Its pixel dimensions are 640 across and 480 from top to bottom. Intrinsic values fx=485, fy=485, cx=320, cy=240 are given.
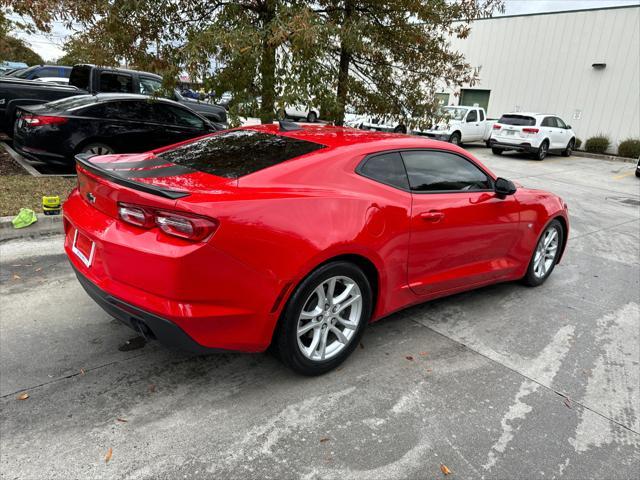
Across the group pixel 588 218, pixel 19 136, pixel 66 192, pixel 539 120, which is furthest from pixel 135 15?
pixel 539 120

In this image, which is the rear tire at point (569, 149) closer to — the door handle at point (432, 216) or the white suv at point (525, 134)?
the white suv at point (525, 134)

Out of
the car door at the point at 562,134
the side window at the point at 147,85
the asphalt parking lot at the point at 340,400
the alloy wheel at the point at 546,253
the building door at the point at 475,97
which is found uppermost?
the building door at the point at 475,97

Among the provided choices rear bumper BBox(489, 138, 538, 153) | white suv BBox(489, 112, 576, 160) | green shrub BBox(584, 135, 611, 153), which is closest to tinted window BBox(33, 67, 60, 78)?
white suv BBox(489, 112, 576, 160)

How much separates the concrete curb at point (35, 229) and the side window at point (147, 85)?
5827 millimetres

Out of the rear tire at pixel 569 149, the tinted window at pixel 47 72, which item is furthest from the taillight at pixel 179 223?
the rear tire at pixel 569 149

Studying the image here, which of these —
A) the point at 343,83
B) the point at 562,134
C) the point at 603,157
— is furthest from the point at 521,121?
the point at 343,83

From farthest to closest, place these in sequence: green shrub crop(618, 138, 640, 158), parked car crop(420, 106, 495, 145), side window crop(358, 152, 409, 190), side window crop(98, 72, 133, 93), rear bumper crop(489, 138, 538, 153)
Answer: green shrub crop(618, 138, 640, 158) < parked car crop(420, 106, 495, 145) < rear bumper crop(489, 138, 538, 153) < side window crop(98, 72, 133, 93) < side window crop(358, 152, 409, 190)

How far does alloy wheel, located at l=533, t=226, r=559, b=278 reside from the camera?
487 centimetres

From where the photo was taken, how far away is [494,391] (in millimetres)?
3076

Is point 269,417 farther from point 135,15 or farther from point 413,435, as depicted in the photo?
point 135,15

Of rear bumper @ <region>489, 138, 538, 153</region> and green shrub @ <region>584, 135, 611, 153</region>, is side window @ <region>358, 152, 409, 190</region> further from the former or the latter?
green shrub @ <region>584, 135, 611, 153</region>

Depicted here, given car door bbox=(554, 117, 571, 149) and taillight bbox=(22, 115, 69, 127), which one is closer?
taillight bbox=(22, 115, 69, 127)

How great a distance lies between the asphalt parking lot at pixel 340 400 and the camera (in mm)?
2371

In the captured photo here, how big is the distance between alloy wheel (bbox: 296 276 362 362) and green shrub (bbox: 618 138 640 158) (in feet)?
71.7
